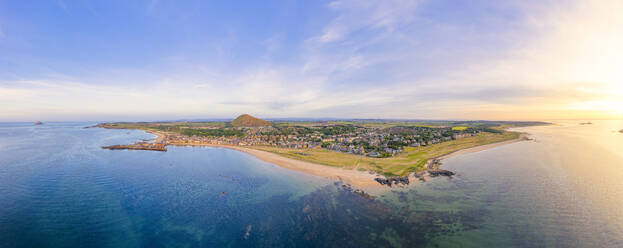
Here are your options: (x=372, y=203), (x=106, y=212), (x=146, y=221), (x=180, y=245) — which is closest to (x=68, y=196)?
(x=106, y=212)

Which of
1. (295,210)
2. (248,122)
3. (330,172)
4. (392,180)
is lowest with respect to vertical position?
(295,210)

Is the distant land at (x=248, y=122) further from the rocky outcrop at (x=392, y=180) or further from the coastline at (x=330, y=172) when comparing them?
the rocky outcrop at (x=392, y=180)

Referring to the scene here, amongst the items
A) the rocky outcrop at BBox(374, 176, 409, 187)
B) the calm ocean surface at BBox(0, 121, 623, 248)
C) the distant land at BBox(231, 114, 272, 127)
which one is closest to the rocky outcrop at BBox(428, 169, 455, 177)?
the calm ocean surface at BBox(0, 121, 623, 248)

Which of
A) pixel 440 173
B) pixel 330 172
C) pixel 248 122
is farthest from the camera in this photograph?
pixel 248 122

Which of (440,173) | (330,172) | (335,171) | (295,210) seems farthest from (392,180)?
(295,210)

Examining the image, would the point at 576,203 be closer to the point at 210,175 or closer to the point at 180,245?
the point at 180,245

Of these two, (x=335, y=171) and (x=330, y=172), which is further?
(x=335, y=171)

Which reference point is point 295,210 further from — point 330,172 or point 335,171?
point 335,171

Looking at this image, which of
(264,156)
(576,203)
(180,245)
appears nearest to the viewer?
(180,245)

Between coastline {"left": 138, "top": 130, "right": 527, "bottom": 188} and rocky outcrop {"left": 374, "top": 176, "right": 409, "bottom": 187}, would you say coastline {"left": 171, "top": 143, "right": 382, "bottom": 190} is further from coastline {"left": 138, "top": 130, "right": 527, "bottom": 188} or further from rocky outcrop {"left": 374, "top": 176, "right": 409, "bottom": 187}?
rocky outcrop {"left": 374, "top": 176, "right": 409, "bottom": 187}
